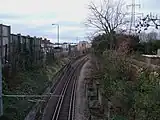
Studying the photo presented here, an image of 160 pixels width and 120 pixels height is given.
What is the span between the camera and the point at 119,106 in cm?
1773

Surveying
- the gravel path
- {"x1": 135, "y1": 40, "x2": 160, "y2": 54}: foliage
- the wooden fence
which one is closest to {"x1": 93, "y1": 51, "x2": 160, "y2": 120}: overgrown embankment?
the gravel path

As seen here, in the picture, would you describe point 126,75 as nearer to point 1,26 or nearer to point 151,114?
point 151,114

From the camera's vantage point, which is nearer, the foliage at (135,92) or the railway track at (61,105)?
the foliage at (135,92)

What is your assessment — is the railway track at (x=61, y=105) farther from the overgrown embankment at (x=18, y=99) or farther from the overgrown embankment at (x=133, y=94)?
the overgrown embankment at (x=133, y=94)

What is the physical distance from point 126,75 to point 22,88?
972cm

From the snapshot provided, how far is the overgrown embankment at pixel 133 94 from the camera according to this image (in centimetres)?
1277

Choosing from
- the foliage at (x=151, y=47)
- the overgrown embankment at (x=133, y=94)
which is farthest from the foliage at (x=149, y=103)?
the foliage at (x=151, y=47)

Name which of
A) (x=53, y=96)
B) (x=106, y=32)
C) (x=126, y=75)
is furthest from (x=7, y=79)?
(x=106, y=32)

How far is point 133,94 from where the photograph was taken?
16.8 metres

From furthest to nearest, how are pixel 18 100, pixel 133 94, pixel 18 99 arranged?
1. pixel 18 99
2. pixel 18 100
3. pixel 133 94

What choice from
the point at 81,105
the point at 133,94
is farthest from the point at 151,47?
the point at 133,94

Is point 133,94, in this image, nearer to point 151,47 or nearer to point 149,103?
point 149,103

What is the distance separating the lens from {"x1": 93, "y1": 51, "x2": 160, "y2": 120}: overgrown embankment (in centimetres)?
1277

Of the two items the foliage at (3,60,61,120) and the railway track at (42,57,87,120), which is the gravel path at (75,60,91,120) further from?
the foliage at (3,60,61,120)
